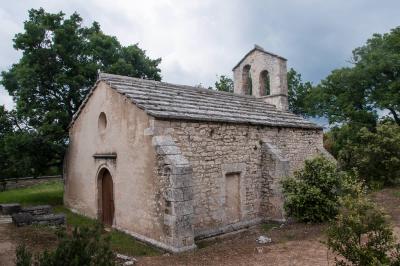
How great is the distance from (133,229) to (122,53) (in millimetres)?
12422

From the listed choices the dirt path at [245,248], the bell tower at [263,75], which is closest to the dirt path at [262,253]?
the dirt path at [245,248]

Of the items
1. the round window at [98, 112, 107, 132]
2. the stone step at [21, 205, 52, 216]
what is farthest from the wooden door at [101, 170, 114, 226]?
the stone step at [21, 205, 52, 216]

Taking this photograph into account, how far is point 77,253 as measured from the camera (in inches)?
180

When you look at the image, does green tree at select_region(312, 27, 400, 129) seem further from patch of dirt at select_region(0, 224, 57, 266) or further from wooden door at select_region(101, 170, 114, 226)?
patch of dirt at select_region(0, 224, 57, 266)

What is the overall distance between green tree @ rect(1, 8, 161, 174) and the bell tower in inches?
243

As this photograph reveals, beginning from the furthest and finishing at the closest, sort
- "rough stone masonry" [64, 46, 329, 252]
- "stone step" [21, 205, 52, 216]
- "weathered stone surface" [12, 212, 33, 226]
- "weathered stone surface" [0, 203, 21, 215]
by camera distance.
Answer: "weathered stone surface" [0, 203, 21, 215] → "stone step" [21, 205, 52, 216] → "weathered stone surface" [12, 212, 33, 226] → "rough stone masonry" [64, 46, 329, 252]

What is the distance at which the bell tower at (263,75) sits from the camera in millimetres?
16031

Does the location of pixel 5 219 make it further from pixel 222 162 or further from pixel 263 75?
pixel 263 75

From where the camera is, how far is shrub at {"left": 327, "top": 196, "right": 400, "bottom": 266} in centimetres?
528

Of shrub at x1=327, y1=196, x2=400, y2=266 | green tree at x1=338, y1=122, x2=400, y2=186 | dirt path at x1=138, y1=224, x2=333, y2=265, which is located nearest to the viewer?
shrub at x1=327, y1=196, x2=400, y2=266

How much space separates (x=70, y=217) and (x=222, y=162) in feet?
21.9

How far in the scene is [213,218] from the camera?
10984mm

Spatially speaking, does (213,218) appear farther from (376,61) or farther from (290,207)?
(376,61)

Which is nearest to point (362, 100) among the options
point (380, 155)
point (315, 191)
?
point (380, 155)
